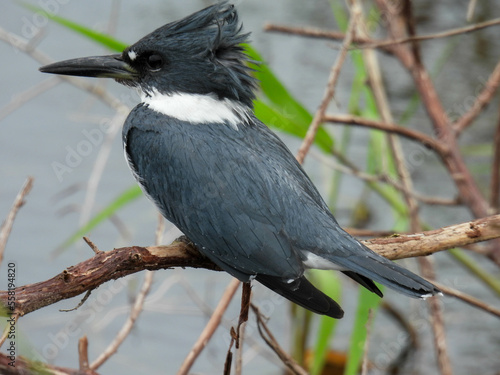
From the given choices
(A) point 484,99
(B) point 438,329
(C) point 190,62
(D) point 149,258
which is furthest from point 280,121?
(D) point 149,258

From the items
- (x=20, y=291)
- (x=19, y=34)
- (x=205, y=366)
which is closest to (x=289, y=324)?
(x=205, y=366)

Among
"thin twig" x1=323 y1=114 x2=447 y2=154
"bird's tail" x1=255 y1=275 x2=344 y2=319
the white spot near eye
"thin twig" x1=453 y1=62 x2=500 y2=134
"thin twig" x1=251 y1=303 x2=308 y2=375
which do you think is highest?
"thin twig" x1=453 y1=62 x2=500 y2=134

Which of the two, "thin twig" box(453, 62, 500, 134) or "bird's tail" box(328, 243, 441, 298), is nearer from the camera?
"bird's tail" box(328, 243, 441, 298)

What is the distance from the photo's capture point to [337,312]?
247cm

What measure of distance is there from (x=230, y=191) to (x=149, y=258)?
0.44m

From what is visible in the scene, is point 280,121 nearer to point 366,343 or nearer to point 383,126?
point 383,126

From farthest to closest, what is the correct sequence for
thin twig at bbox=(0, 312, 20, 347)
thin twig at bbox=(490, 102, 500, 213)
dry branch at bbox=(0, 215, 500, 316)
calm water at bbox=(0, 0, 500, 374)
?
calm water at bbox=(0, 0, 500, 374) < thin twig at bbox=(490, 102, 500, 213) < dry branch at bbox=(0, 215, 500, 316) < thin twig at bbox=(0, 312, 20, 347)

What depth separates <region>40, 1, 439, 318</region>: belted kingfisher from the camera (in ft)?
8.20

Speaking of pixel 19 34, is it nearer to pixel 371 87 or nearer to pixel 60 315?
pixel 60 315

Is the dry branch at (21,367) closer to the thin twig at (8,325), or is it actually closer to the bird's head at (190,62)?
the thin twig at (8,325)

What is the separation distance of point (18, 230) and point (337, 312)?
342 cm

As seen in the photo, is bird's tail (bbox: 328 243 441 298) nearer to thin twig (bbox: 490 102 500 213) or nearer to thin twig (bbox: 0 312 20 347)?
thin twig (bbox: 0 312 20 347)

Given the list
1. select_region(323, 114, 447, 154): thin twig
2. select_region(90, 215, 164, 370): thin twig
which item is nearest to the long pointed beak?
select_region(90, 215, 164, 370): thin twig

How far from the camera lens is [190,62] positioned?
114 inches
